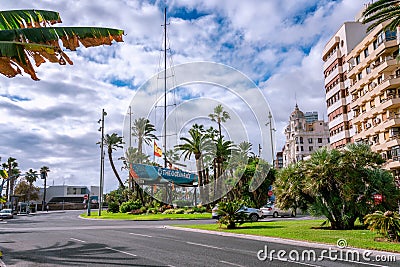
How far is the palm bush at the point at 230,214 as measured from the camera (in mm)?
23688

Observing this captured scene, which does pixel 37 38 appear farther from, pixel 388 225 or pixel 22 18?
pixel 388 225

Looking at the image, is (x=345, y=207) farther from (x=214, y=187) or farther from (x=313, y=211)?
(x=214, y=187)

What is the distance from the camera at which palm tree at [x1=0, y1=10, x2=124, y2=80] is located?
9.41 meters

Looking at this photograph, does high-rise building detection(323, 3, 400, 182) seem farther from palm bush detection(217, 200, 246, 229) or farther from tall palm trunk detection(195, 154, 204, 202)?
tall palm trunk detection(195, 154, 204, 202)

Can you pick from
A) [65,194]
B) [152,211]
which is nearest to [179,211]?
[152,211]

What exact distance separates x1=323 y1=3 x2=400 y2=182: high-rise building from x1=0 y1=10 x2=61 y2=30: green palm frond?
1292 inches

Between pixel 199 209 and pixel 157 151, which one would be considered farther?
pixel 157 151

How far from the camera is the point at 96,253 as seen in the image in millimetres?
13742

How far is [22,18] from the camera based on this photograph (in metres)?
11.5

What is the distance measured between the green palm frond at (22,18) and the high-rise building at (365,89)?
1292 inches

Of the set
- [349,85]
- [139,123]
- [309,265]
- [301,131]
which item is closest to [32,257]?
[309,265]

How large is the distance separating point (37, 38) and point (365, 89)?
4810cm

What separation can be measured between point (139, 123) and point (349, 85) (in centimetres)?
3690

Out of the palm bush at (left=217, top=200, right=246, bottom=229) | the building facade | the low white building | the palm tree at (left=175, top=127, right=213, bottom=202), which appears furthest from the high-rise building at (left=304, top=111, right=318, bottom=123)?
the palm bush at (left=217, top=200, right=246, bottom=229)
